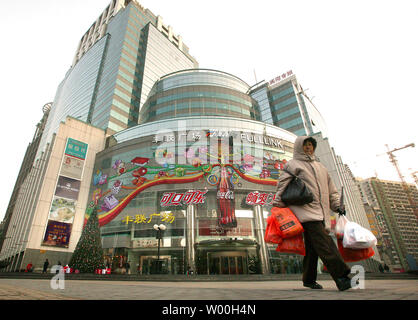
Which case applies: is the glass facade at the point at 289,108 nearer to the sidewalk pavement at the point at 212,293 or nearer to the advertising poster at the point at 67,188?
the advertising poster at the point at 67,188

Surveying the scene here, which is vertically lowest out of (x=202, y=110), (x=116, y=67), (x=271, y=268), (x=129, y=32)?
(x=271, y=268)

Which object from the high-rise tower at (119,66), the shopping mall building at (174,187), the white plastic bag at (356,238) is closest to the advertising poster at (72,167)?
the shopping mall building at (174,187)

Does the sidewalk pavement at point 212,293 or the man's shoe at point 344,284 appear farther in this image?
the man's shoe at point 344,284

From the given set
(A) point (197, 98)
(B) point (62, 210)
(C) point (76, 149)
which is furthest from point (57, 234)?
(A) point (197, 98)

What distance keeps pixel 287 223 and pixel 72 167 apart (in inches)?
1202

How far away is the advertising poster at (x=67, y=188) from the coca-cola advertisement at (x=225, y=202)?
17.2 m

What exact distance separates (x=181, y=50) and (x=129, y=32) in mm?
18923

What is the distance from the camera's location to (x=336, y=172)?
31.1 m

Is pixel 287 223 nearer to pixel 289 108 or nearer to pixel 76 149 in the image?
pixel 76 149

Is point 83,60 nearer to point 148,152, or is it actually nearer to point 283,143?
point 148,152

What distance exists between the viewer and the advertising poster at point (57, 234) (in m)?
23.8

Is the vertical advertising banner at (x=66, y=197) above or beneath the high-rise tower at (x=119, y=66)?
beneath

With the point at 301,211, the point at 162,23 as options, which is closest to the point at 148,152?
the point at 301,211

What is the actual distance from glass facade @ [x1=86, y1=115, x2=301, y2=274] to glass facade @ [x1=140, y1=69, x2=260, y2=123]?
6371 mm
